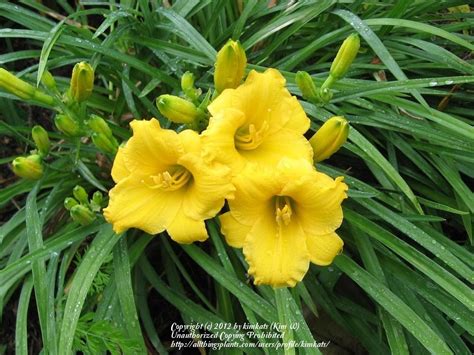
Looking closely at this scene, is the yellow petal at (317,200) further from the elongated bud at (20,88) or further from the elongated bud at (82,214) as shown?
the elongated bud at (20,88)

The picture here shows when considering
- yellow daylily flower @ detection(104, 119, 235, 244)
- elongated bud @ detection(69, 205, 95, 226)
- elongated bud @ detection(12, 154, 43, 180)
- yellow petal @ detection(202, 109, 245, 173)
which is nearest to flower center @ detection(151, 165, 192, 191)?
yellow daylily flower @ detection(104, 119, 235, 244)

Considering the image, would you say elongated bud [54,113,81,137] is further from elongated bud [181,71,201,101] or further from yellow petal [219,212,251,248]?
yellow petal [219,212,251,248]

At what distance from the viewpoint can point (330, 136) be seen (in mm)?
1204

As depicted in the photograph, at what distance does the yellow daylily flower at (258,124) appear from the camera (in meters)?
1.15

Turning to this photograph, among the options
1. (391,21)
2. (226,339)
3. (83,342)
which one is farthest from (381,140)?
(83,342)

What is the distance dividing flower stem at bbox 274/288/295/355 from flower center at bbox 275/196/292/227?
17 cm

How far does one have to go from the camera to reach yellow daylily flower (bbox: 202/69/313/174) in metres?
1.15

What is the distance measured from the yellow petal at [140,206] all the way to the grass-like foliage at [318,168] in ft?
0.61

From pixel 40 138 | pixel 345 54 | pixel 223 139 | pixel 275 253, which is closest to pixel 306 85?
pixel 345 54

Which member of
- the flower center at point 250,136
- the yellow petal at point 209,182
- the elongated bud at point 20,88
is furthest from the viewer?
the elongated bud at point 20,88

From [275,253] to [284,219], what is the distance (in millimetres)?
67

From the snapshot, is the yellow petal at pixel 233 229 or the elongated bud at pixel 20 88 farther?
the elongated bud at pixel 20 88

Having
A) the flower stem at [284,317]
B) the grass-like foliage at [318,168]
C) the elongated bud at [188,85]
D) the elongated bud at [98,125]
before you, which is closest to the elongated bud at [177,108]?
the elongated bud at [188,85]

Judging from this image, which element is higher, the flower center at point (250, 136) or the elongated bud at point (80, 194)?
the flower center at point (250, 136)
